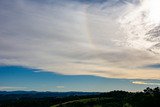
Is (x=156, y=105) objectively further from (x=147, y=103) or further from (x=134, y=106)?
(x=134, y=106)

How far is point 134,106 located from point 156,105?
819 inches

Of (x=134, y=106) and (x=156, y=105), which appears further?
(x=134, y=106)

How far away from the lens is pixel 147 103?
16312 centimetres

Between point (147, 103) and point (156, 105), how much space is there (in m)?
6.50

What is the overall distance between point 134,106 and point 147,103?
1469cm

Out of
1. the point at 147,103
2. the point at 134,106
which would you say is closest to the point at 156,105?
A: the point at 147,103

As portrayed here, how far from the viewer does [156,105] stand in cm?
15788

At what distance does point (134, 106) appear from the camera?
578ft

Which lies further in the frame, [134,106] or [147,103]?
[134,106]
